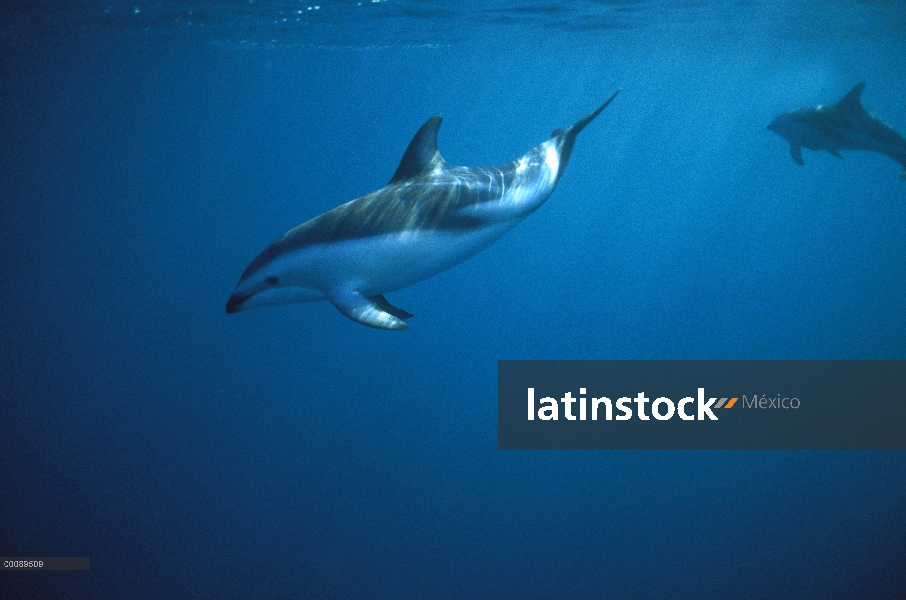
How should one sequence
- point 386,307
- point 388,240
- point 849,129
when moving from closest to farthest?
point 388,240 → point 386,307 → point 849,129

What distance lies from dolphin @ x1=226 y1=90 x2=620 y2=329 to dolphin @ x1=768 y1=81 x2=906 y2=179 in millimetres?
8658

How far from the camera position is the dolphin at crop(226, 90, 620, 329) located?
5.16m

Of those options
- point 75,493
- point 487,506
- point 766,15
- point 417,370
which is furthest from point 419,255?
point 766,15

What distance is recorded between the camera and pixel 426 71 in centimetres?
2992

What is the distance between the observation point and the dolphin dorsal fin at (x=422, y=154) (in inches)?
227

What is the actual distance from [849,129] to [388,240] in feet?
34.6

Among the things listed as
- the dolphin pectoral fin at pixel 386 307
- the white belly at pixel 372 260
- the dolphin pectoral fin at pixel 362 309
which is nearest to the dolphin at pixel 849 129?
the white belly at pixel 372 260

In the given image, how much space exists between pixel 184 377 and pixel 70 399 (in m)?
2.59

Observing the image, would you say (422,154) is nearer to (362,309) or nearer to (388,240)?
(388,240)

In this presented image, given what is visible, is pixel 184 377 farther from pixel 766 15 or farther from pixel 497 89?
pixel 497 89

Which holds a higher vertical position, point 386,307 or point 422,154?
point 422,154

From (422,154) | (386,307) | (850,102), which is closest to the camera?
(386,307)

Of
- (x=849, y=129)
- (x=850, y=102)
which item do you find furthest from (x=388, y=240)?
(x=849, y=129)

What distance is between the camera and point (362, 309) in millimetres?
5188
